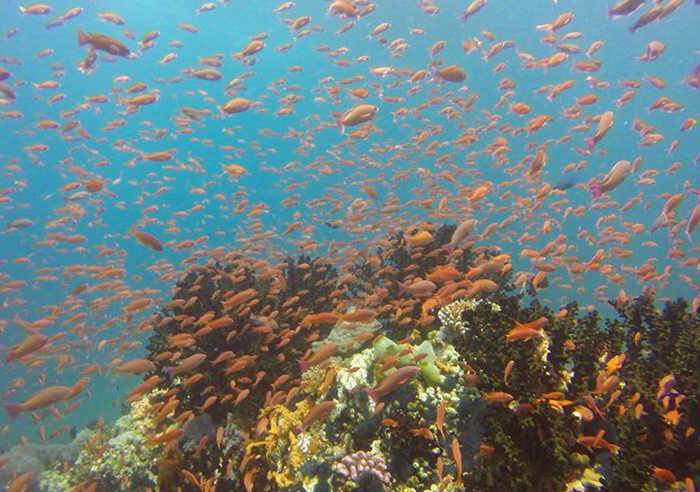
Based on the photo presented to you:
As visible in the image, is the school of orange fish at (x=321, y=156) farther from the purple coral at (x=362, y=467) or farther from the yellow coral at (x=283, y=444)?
the purple coral at (x=362, y=467)

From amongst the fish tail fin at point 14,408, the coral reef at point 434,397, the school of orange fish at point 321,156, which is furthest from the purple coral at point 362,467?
the fish tail fin at point 14,408

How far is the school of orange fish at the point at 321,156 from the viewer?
38.6 feet

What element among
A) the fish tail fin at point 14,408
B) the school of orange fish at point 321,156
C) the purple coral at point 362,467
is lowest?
the purple coral at point 362,467

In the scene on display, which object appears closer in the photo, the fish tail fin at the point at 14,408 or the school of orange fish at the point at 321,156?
the fish tail fin at the point at 14,408

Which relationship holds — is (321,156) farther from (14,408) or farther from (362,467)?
(362,467)

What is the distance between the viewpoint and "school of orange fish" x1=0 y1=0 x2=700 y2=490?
38.6 feet

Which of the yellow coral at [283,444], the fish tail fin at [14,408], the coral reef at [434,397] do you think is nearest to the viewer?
the coral reef at [434,397]

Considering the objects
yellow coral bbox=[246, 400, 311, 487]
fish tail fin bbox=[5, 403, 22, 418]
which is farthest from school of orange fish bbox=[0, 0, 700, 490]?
yellow coral bbox=[246, 400, 311, 487]

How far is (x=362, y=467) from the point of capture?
371 centimetres

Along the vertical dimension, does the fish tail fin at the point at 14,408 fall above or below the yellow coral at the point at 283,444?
above

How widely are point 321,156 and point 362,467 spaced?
18.6 metres

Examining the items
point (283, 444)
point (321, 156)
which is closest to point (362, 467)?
point (283, 444)

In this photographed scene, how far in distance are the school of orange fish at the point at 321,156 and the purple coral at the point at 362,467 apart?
1.86 m

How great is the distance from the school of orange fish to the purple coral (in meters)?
1.86
